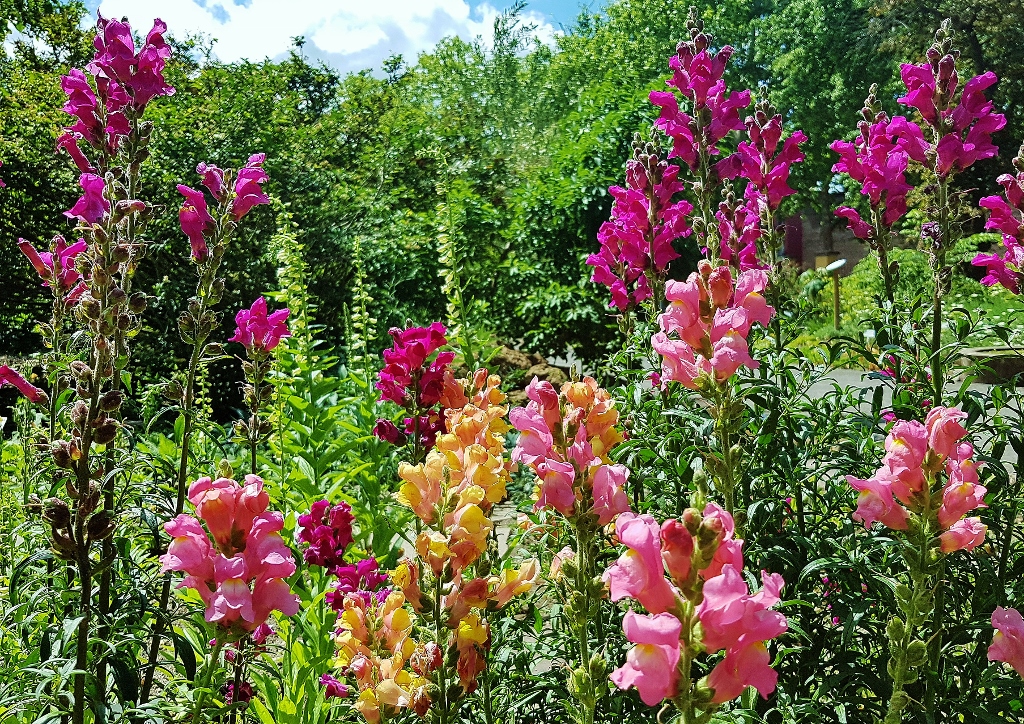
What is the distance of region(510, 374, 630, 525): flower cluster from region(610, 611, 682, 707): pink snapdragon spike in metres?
0.60

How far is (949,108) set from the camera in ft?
9.89

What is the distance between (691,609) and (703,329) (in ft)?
2.94

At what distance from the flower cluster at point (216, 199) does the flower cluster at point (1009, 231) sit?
2.60m

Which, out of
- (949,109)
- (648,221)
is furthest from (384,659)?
(949,109)

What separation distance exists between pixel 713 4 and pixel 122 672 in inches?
1345

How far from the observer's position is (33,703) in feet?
6.82

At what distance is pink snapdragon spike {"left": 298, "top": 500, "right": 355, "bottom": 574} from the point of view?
246 cm

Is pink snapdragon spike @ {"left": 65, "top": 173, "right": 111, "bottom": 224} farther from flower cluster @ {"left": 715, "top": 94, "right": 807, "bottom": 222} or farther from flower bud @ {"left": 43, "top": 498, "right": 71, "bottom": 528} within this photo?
flower cluster @ {"left": 715, "top": 94, "right": 807, "bottom": 222}

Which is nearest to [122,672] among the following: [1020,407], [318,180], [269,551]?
[269,551]

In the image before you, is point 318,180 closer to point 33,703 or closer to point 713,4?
point 33,703

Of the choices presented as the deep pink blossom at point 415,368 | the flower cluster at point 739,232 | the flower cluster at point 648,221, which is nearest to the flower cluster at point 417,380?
the deep pink blossom at point 415,368

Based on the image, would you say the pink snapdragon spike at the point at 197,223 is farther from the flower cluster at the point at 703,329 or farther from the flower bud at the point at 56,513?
the flower cluster at the point at 703,329

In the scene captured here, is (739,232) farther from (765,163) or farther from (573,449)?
(573,449)

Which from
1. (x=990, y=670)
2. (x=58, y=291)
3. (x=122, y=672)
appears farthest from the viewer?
(x=58, y=291)
